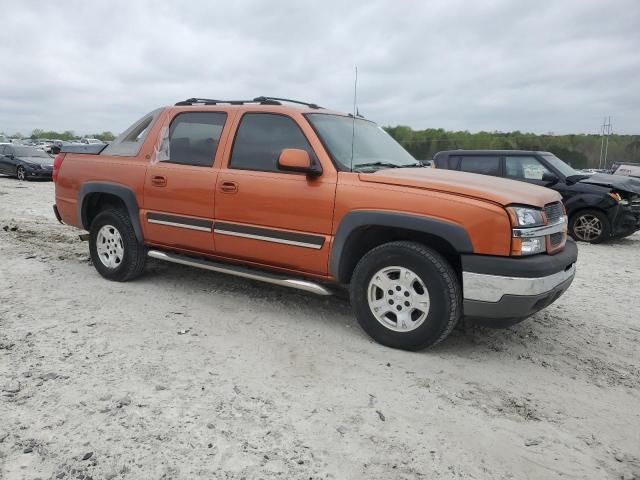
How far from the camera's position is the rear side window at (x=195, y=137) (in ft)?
15.5

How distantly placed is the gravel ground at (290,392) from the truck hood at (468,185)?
1181 mm

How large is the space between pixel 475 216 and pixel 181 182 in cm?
272

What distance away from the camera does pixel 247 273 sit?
4453 millimetres

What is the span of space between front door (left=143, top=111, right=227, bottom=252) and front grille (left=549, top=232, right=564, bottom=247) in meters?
2.80

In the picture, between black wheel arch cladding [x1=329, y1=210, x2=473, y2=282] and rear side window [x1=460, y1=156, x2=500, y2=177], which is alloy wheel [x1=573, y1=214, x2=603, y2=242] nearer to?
rear side window [x1=460, y1=156, x2=500, y2=177]

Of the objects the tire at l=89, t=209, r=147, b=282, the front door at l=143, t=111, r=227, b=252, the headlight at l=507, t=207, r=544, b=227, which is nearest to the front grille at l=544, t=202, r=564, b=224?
the headlight at l=507, t=207, r=544, b=227

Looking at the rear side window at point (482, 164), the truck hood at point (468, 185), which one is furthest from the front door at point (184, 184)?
the rear side window at point (482, 164)

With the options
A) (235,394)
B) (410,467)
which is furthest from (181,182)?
(410,467)

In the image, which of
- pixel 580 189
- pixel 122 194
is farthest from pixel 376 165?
pixel 580 189

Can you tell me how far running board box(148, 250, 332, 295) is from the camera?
13.3 ft

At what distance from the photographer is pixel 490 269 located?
11.1 feet

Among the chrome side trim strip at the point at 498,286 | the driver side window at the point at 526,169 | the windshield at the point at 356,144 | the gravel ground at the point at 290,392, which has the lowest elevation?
the gravel ground at the point at 290,392

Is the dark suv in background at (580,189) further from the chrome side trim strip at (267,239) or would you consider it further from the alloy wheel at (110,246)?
the alloy wheel at (110,246)

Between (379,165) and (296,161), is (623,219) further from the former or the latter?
(296,161)
